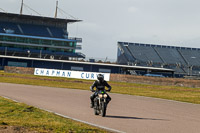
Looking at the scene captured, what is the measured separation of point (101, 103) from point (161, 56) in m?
79.5

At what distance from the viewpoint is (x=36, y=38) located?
291 feet

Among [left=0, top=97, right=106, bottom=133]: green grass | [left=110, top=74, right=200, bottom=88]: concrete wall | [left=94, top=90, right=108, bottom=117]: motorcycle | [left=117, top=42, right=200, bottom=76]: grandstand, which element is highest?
[left=117, top=42, right=200, bottom=76]: grandstand

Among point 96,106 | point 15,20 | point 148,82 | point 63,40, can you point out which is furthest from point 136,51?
point 96,106

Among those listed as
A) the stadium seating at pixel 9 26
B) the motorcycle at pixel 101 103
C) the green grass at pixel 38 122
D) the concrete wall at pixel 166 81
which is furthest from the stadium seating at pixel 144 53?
the green grass at pixel 38 122

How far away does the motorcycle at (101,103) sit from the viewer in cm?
1275

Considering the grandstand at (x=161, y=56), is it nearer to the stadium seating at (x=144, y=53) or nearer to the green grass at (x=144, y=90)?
the stadium seating at (x=144, y=53)

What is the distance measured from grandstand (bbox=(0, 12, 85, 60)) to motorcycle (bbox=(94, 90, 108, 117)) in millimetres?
70833

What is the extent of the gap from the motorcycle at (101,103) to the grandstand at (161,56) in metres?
68.4

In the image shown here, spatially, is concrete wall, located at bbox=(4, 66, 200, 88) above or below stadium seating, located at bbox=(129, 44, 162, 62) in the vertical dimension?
below

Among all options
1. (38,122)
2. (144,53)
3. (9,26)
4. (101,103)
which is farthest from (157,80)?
(9,26)

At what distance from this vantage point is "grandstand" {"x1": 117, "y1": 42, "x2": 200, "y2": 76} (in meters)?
84.8

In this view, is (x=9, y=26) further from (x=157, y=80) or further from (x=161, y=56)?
(x=157, y=80)

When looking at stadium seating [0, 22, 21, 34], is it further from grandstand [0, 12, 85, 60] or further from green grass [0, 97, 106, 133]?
green grass [0, 97, 106, 133]

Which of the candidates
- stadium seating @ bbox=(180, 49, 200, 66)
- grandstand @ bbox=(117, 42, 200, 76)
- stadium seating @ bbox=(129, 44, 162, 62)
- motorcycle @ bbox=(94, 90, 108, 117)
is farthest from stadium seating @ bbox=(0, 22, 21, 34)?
motorcycle @ bbox=(94, 90, 108, 117)
